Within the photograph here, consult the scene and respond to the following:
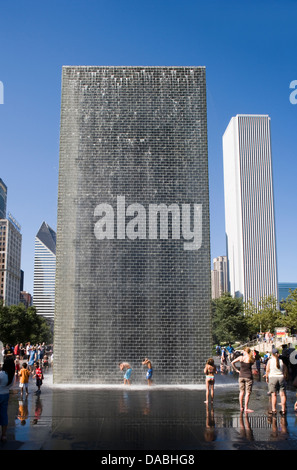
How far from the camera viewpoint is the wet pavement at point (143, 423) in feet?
29.6

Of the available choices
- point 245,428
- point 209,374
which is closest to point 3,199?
point 209,374

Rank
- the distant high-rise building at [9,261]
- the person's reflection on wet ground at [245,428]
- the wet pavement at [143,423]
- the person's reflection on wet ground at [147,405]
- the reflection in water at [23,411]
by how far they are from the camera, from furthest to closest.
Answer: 1. the distant high-rise building at [9,261]
2. the person's reflection on wet ground at [147,405]
3. the reflection in water at [23,411]
4. the person's reflection on wet ground at [245,428]
5. the wet pavement at [143,423]

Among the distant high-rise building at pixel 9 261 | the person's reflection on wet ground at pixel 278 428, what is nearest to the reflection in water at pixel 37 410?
the person's reflection on wet ground at pixel 278 428

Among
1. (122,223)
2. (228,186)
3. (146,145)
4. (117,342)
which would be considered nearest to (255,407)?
(117,342)

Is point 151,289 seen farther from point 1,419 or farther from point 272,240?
point 272,240

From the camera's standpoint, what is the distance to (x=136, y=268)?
71.7ft

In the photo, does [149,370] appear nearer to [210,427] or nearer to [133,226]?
[133,226]

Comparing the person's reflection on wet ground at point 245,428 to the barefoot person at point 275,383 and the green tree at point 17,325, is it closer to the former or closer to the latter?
the barefoot person at point 275,383

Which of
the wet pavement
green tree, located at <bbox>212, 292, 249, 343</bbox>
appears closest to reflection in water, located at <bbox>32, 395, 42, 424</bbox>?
the wet pavement

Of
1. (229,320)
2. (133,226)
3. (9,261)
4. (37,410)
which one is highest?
(9,261)

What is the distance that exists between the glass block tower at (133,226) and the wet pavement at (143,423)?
3.69 m

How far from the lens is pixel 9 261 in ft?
513

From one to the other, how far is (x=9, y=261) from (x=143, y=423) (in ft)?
499

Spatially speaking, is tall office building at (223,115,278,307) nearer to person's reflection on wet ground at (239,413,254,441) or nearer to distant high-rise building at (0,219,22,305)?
distant high-rise building at (0,219,22,305)
